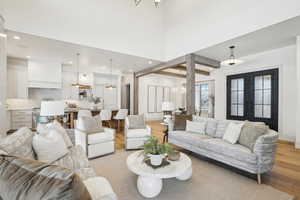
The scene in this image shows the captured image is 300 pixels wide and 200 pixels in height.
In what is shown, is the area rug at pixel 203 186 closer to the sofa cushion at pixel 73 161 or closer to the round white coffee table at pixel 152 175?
the round white coffee table at pixel 152 175

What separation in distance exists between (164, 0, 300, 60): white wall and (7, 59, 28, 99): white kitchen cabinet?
549cm

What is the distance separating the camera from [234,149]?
2.34m

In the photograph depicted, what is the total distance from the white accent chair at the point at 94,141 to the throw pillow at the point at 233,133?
2.42 metres

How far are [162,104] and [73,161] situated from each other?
3057mm

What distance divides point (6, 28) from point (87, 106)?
441 cm

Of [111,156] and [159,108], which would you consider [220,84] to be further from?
[111,156]

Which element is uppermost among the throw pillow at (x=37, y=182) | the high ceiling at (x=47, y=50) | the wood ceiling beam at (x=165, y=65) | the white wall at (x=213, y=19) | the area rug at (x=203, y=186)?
the white wall at (x=213, y=19)

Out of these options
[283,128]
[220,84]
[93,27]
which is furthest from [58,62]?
[283,128]

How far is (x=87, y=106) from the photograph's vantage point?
7.11 meters

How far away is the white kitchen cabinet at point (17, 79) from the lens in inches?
205

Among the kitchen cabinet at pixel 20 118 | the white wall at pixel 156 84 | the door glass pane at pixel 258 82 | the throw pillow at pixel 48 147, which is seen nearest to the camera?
the throw pillow at pixel 48 147

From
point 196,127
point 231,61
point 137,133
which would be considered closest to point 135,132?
point 137,133

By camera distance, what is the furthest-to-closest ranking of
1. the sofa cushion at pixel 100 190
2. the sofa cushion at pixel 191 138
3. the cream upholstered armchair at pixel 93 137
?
the cream upholstered armchair at pixel 93 137
the sofa cushion at pixel 191 138
the sofa cushion at pixel 100 190

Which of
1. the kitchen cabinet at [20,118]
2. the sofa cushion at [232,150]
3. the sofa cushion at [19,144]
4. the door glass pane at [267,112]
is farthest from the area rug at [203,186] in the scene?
the kitchen cabinet at [20,118]
